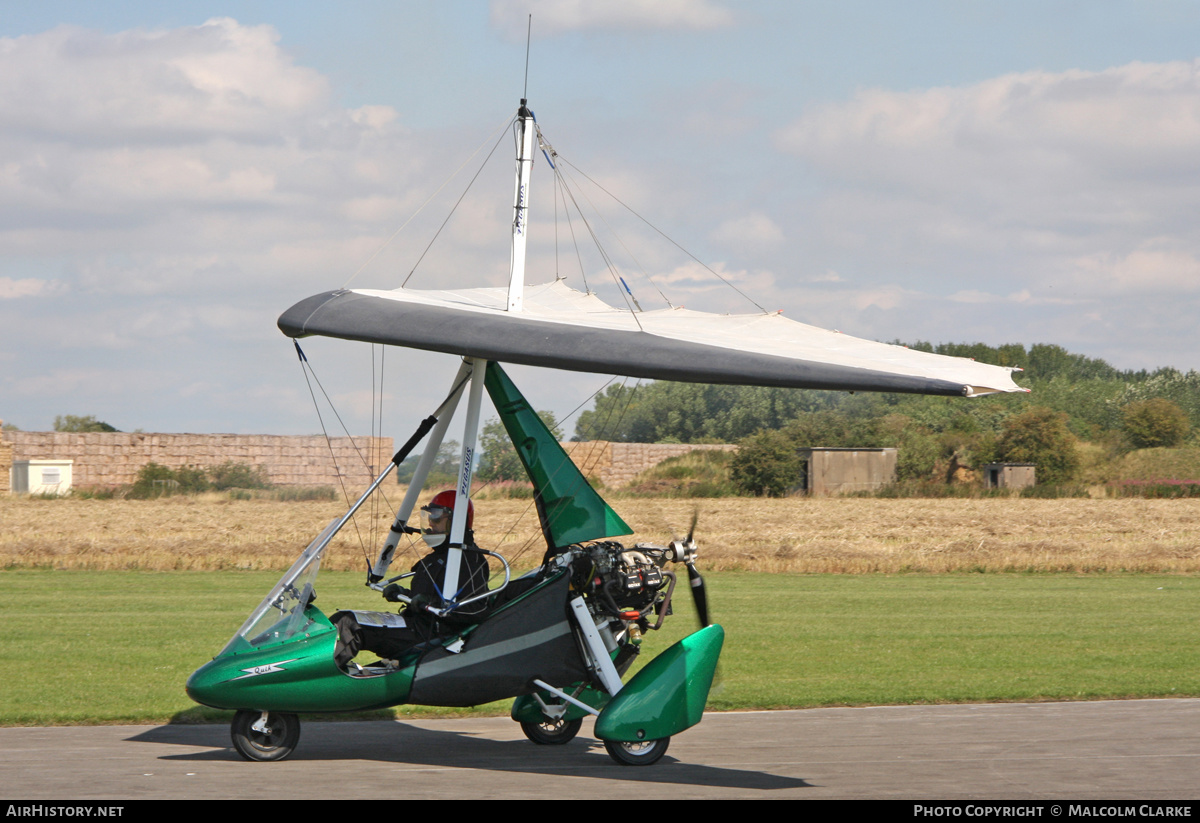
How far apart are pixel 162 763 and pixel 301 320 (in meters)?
3.54

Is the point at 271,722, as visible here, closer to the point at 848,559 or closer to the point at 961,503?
the point at 848,559

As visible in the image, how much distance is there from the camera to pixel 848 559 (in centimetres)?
3269

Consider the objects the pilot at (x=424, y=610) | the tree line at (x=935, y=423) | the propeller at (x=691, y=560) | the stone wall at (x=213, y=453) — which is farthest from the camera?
the stone wall at (x=213, y=453)

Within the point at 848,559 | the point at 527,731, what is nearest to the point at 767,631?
the point at 527,731

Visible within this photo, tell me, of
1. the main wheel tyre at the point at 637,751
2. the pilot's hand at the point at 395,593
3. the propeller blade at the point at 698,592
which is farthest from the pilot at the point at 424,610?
the propeller blade at the point at 698,592

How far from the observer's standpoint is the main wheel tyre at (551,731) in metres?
9.95

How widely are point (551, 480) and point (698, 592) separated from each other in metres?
1.57

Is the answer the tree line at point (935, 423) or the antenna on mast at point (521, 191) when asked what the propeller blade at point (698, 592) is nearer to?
the antenna on mast at point (521, 191)

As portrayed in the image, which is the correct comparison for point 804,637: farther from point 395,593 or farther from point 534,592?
point 395,593

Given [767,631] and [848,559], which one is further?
[848,559]

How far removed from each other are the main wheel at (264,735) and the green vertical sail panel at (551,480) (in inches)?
99.1

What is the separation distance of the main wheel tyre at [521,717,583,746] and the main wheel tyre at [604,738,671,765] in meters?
1.05

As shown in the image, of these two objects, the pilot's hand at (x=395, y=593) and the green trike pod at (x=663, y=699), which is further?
the pilot's hand at (x=395, y=593)

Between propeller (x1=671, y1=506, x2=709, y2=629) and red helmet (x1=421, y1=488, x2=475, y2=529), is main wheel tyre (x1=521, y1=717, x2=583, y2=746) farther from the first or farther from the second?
red helmet (x1=421, y1=488, x2=475, y2=529)
